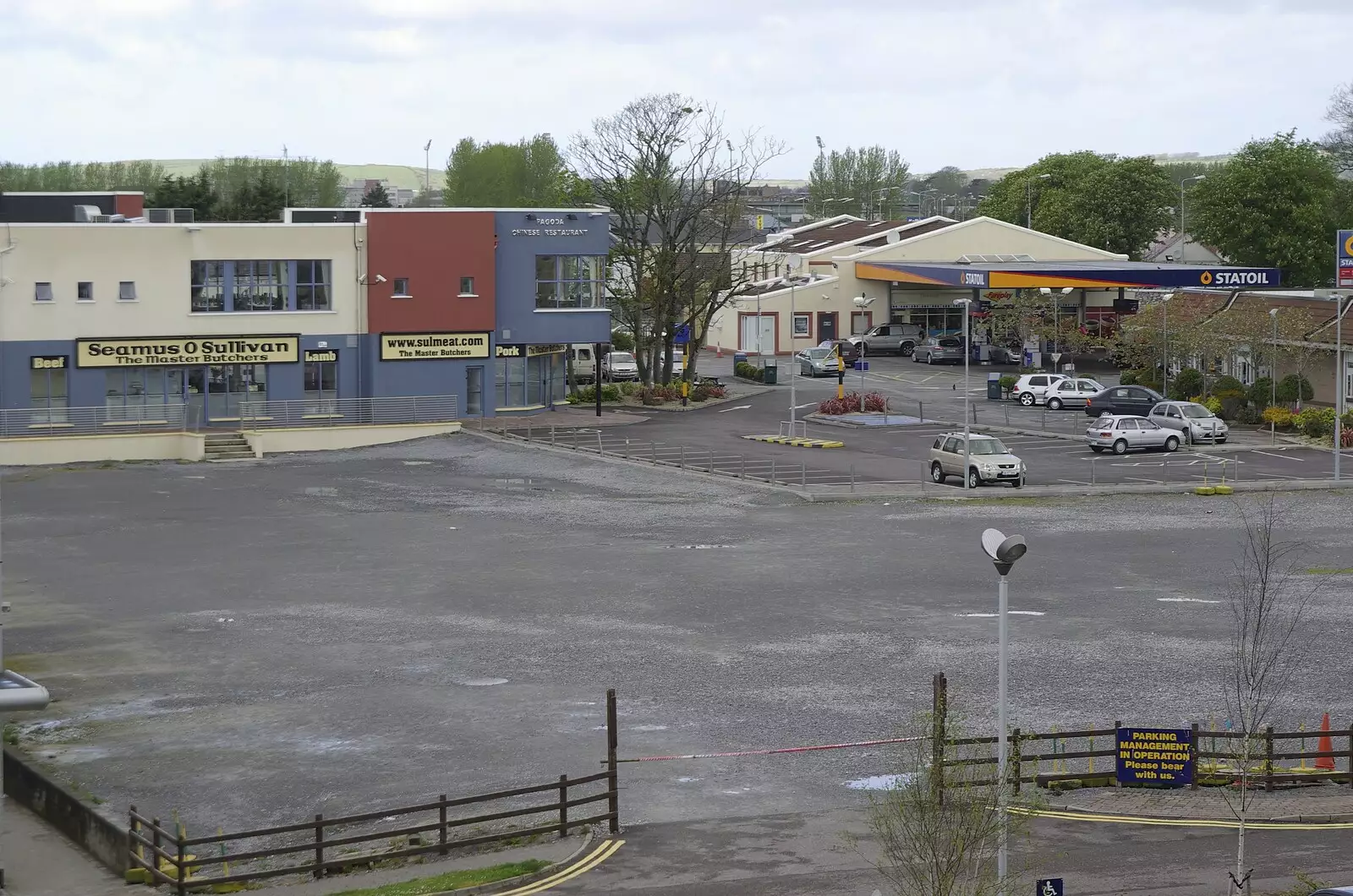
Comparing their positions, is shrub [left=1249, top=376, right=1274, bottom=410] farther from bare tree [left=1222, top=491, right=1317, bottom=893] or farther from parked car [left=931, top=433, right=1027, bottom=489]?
bare tree [left=1222, top=491, right=1317, bottom=893]

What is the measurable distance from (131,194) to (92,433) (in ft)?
68.8

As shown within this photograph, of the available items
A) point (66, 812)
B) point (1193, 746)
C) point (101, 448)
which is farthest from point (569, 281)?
point (1193, 746)

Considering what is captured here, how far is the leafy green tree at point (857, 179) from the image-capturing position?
188500 millimetres

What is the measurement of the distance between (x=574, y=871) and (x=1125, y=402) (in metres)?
48.6

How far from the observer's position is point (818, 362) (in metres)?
83.8

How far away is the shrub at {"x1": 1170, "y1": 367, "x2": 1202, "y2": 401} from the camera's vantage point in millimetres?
66500

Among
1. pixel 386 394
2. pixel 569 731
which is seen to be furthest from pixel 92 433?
pixel 569 731

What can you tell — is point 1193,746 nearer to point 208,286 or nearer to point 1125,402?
point 1125,402

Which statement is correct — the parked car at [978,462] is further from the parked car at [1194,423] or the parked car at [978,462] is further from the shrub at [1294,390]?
the shrub at [1294,390]

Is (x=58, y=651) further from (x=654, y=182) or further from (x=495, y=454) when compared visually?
(x=654, y=182)

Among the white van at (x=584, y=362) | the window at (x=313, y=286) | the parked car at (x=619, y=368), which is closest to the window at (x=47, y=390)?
the window at (x=313, y=286)

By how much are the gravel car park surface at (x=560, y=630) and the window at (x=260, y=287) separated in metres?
14.1

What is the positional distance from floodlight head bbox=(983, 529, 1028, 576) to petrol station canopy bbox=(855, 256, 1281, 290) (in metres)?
64.7

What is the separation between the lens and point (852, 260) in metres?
95.1
